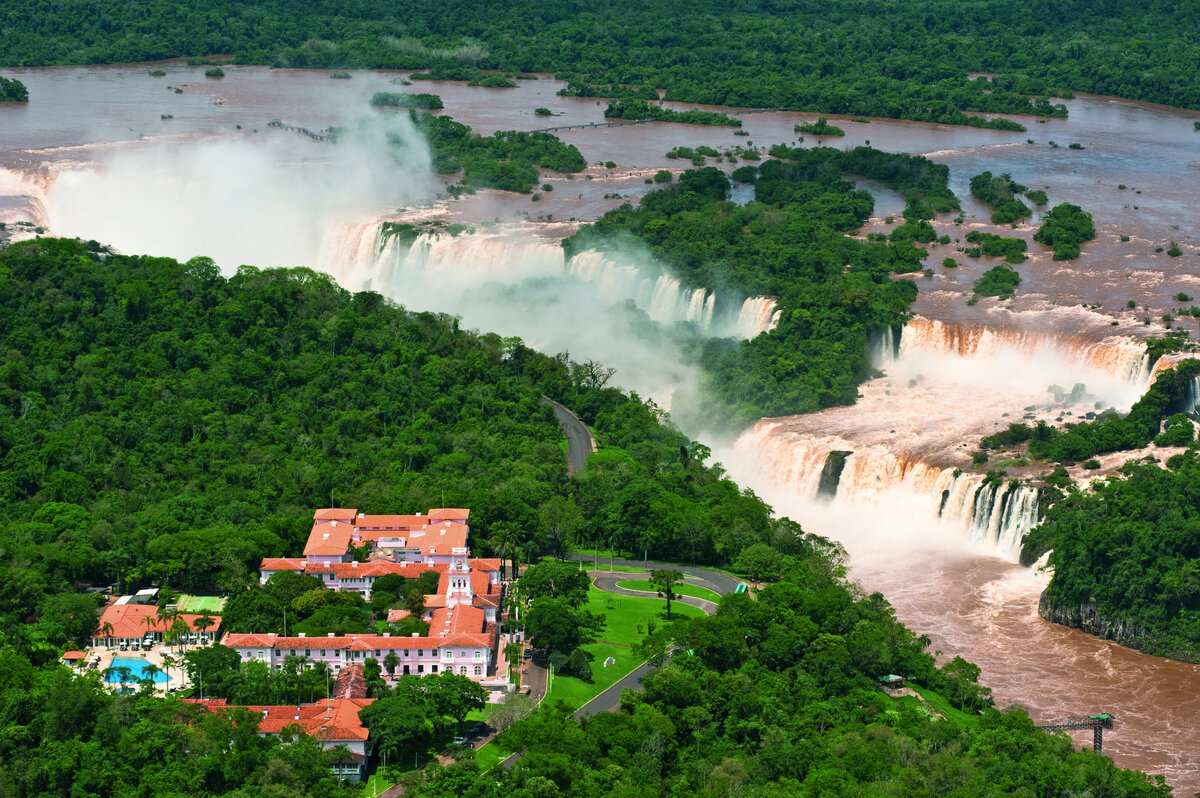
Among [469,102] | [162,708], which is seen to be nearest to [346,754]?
[162,708]

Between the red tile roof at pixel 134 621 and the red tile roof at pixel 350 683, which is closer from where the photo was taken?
the red tile roof at pixel 350 683

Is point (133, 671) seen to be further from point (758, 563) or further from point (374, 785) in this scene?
point (758, 563)

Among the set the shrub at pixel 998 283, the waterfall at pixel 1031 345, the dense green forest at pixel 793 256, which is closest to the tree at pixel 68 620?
the dense green forest at pixel 793 256

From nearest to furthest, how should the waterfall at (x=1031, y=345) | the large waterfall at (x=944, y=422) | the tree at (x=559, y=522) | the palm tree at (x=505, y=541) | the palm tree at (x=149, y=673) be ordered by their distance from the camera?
the palm tree at (x=149, y=673), the palm tree at (x=505, y=541), the tree at (x=559, y=522), the large waterfall at (x=944, y=422), the waterfall at (x=1031, y=345)

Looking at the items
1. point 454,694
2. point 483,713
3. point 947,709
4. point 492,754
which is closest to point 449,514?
point 483,713

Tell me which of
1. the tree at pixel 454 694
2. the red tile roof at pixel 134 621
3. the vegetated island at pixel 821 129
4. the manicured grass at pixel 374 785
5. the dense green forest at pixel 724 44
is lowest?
the manicured grass at pixel 374 785

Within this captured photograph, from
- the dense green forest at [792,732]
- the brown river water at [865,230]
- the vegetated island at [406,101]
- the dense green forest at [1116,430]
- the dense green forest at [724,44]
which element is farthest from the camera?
the dense green forest at [724,44]

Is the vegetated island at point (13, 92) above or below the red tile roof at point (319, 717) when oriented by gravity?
above

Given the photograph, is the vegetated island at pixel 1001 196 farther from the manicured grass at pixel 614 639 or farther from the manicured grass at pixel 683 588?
the manicured grass at pixel 614 639
